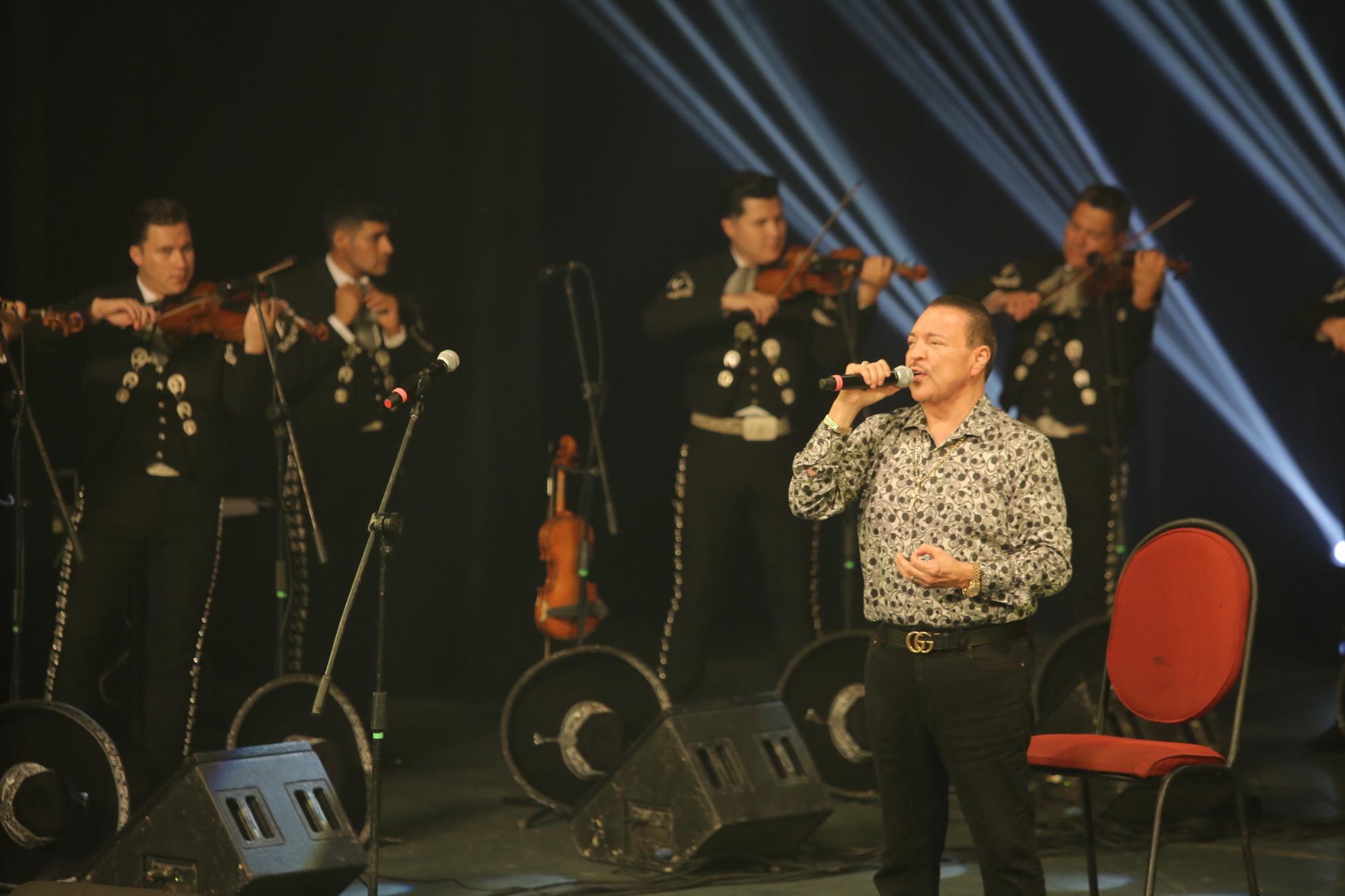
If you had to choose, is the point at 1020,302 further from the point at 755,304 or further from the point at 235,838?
the point at 235,838

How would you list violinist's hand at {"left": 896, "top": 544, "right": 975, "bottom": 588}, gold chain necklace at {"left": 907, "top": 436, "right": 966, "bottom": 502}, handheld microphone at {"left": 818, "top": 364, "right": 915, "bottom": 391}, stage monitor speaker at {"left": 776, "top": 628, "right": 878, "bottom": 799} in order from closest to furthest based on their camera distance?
violinist's hand at {"left": 896, "top": 544, "right": 975, "bottom": 588}, handheld microphone at {"left": 818, "top": 364, "right": 915, "bottom": 391}, gold chain necklace at {"left": 907, "top": 436, "right": 966, "bottom": 502}, stage monitor speaker at {"left": 776, "top": 628, "right": 878, "bottom": 799}

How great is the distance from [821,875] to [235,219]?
3.33 metres

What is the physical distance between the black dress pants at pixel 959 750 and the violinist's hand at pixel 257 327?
2305 millimetres

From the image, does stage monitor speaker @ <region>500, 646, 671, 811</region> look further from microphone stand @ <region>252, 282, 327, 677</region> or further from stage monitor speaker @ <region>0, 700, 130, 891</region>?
stage monitor speaker @ <region>0, 700, 130, 891</region>

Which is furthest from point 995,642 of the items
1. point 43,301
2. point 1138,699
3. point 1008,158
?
point 1008,158

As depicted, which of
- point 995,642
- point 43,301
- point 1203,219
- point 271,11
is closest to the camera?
point 995,642

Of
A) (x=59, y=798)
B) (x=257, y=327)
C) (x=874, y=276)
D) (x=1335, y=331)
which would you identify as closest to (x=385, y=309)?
(x=257, y=327)

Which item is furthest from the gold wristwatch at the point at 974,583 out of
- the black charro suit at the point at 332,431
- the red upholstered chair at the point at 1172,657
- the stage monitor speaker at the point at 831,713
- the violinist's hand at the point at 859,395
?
the black charro suit at the point at 332,431

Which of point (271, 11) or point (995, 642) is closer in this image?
point (995, 642)

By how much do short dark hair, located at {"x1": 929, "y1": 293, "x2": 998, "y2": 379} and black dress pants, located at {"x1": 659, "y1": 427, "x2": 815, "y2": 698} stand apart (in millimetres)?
2073

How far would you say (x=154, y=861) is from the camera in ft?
12.2

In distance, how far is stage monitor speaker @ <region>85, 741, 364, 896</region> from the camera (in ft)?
11.9

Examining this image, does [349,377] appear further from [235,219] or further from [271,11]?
[271,11]

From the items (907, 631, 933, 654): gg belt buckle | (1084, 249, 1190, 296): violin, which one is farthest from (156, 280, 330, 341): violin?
(1084, 249, 1190, 296): violin
